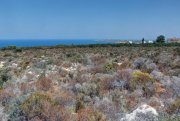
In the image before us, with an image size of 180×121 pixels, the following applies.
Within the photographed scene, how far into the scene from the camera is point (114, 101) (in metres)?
11.7

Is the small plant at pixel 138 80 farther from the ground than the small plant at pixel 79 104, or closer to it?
farther from the ground

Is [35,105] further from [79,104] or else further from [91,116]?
[79,104]

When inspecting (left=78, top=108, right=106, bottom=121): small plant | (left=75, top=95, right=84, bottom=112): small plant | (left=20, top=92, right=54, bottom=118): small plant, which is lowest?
(left=75, top=95, right=84, bottom=112): small plant

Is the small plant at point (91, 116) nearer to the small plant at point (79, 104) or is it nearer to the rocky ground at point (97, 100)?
the rocky ground at point (97, 100)

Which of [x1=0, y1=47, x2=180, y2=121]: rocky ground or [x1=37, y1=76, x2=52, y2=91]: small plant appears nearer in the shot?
[x1=0, y1=47, x2=180, y2=121]: rocky ground

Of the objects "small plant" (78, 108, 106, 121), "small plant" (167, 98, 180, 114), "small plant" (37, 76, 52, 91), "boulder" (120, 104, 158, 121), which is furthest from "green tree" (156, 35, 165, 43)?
"small plant" (78, 108, 106, 121)

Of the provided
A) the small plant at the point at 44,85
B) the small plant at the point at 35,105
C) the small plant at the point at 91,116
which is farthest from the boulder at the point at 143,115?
the small plant at the point at 44,85

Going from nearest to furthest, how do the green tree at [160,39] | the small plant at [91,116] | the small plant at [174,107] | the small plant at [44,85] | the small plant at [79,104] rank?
the small plant at [91,116]
the small plant at [174,107]
the small plant at [79,104]
the small plant at [44,85]
the green tree at [160,39]

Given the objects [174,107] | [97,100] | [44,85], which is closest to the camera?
[174,107]

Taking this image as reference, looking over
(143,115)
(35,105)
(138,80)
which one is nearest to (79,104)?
(35,105)

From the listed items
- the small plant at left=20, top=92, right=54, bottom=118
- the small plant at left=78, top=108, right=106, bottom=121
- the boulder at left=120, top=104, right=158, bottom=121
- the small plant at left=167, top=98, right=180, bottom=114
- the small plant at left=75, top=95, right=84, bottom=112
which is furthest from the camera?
the small plant at left=75, top=95, right=84, bottom=112

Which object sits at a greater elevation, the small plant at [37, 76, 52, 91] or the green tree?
the small plant at [37, 76, 52, 91]

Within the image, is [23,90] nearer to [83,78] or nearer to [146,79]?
[83,78]

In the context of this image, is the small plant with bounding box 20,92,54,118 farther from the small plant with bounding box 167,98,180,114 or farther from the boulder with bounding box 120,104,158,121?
the small plant with bounding box 167,98,180,114
